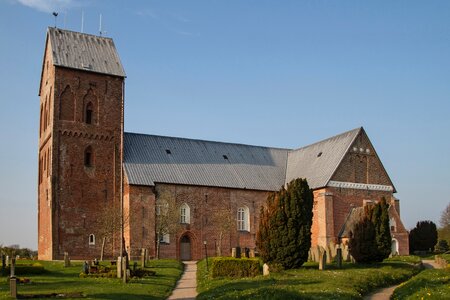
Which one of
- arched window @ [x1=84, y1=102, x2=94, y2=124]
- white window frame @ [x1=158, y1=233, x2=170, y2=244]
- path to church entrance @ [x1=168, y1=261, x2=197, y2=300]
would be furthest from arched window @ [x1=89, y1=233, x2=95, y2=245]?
path to church entrance @ [x1=168, y1=261, x2=197, y2=300]

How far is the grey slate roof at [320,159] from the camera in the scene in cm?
5394

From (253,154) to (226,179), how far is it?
6852mm

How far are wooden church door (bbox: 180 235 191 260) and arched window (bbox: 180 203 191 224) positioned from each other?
133cm

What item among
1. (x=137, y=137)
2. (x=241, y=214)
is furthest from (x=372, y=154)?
(x=137, y=137)

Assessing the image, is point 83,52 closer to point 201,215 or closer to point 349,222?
point 201,215

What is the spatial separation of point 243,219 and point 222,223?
3009 mm

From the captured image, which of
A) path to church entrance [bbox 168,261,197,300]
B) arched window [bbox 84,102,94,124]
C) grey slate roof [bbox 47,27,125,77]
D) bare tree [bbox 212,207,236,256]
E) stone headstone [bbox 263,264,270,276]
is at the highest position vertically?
grey slate roof [bbox 47,27,125,77]

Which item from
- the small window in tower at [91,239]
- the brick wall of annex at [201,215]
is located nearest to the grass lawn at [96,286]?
the small window in tower at [91,239]

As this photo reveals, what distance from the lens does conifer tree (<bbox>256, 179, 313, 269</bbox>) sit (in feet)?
109

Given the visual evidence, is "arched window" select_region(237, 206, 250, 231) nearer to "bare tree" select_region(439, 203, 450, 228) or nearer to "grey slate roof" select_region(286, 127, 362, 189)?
"grey slate roof" select_region(286, 127, 362, 189)

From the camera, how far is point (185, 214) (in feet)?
169

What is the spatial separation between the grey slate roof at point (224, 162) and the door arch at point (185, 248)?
4803mm

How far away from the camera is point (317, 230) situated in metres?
52.6

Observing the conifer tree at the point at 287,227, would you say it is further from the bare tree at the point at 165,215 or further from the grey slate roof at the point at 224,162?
the grey slate roof at the point at 224,162
